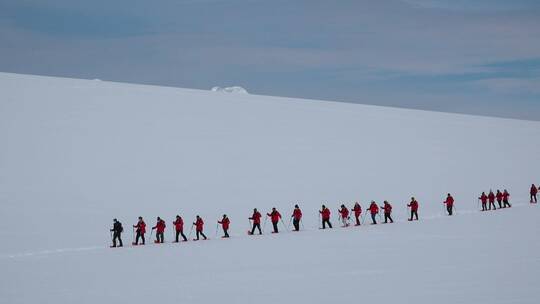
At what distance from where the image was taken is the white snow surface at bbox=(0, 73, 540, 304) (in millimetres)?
10039

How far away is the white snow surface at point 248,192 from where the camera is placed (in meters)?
10.0

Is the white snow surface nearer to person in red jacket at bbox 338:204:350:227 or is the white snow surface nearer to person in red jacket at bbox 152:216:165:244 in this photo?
person in red jacket at bbox 152:216:165:244

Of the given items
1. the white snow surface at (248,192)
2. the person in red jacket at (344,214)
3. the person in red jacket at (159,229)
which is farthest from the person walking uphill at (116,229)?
the person in red jacket at (344,214)

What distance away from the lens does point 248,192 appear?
24.9 m

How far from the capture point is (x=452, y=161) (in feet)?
109

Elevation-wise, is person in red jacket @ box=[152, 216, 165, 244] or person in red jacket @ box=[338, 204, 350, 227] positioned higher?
person in red jacket @ box=[338, 204, 350, 227]

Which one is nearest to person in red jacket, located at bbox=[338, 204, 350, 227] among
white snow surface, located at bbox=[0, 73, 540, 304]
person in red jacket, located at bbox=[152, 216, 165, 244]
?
white snow surface, located at bbox=[0, 73, 540, 304]

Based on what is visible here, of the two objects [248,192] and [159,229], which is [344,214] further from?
[248,192]

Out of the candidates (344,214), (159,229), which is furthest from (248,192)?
(159,229)

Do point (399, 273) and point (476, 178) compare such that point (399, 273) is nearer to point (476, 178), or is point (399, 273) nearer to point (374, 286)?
point (374, 286)

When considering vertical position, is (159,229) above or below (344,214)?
below

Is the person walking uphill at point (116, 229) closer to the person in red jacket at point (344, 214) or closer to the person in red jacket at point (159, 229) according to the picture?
the person in red jacket at point (159, 229)

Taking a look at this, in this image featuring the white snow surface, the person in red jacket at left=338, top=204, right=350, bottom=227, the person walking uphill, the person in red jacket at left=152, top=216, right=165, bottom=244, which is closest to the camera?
the white snow surface

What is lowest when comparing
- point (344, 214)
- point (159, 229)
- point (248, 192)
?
point (159, 229)
